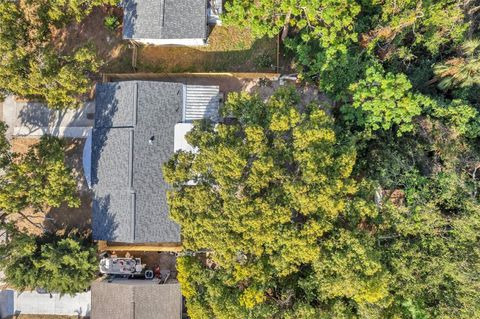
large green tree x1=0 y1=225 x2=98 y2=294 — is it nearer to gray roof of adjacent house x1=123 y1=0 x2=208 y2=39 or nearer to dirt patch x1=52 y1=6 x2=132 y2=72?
dirt patch x1=52 y1=6 x2=132 y2=72

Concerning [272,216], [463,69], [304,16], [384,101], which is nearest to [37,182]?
[272,216]

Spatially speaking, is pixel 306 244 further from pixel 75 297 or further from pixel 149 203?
pixel 75 297

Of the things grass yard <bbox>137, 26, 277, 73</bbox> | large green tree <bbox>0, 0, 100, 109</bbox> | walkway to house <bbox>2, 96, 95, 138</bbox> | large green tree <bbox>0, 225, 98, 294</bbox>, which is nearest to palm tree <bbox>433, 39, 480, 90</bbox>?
grass yard <bbox>137, 26, 277, 73</bbox>

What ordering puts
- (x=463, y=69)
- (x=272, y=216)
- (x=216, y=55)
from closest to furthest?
(x=272, y=216), (x=463, y=69), (x=216, y=55)

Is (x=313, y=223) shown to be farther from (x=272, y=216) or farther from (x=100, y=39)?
(x=100, y=39)

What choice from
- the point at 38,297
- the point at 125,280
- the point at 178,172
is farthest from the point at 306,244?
the point at 38,297
